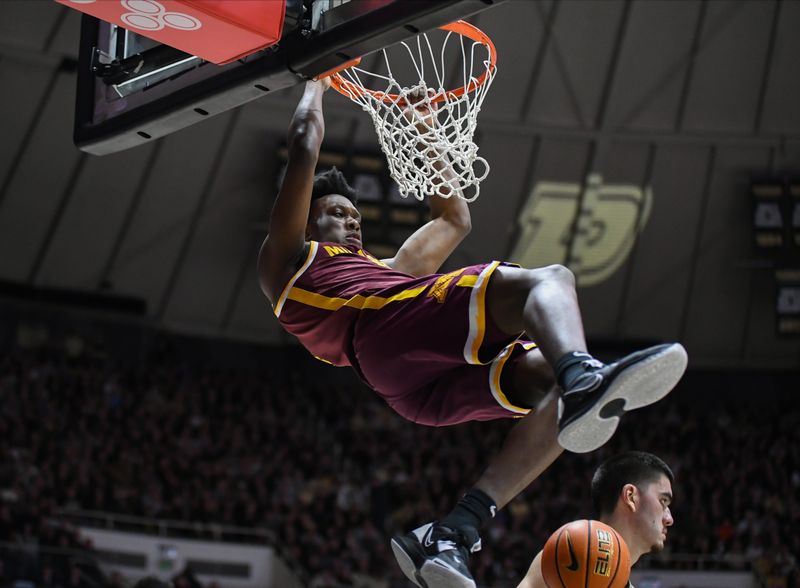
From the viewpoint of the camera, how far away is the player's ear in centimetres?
563

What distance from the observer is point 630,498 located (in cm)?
563

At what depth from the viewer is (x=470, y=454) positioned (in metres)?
21.5

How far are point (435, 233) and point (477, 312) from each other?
1704 mm

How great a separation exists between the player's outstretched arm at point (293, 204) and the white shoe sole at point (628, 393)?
5.96 feet

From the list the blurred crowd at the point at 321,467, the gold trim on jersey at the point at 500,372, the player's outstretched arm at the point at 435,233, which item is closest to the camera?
the gold trim on jersey at the point at 500,372

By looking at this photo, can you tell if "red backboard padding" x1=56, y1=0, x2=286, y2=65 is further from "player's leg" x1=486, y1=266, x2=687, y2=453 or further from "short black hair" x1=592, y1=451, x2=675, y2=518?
"short black hair" x1=592, y1=451, x2=675, y2=518

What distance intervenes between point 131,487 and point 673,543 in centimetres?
918

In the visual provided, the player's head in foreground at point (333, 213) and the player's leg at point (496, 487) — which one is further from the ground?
the player's head in foreground at point (333, 213)

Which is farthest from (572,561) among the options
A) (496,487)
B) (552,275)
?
(552,275)

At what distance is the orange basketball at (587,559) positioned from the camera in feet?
15.2

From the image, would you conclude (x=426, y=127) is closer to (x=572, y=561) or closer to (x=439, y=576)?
(x=572, y=561)

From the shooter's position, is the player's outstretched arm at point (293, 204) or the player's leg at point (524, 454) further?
the player's outstretched arm at point (293, 204)

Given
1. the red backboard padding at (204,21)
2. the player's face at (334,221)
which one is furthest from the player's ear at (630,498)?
the red backboard padding at (204,21)

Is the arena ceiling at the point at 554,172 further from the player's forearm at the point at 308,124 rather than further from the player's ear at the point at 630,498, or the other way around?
the player's ear at the point at 630,498
